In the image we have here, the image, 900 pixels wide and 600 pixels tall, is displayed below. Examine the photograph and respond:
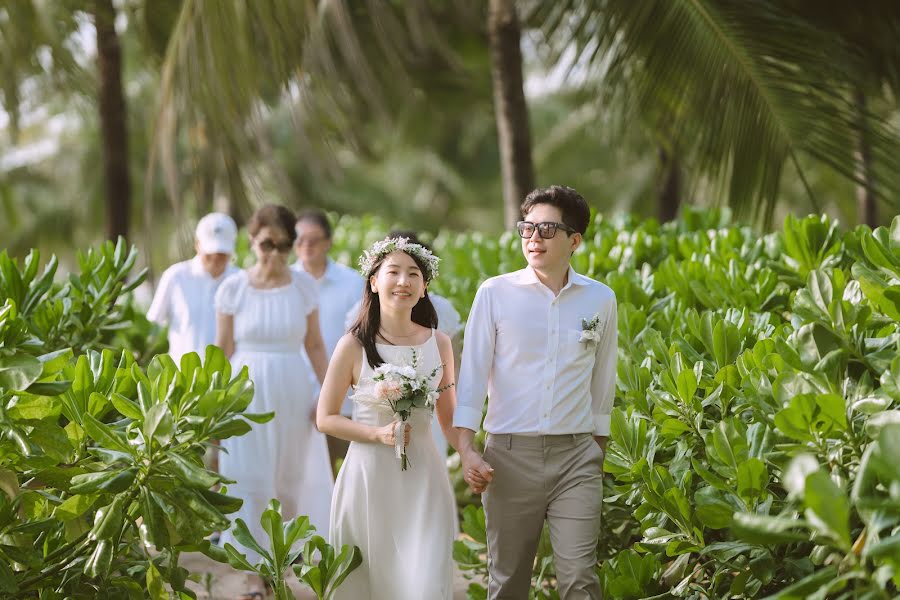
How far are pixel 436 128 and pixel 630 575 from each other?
88.8 ft

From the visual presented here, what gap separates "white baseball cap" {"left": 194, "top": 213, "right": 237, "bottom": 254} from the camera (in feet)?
22.8

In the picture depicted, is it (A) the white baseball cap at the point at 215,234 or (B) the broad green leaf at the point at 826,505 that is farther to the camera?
(A) the white baseball cap at the point at 215,234

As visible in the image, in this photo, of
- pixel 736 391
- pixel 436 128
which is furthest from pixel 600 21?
pixel 436 128

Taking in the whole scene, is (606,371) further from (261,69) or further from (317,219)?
(261,69)

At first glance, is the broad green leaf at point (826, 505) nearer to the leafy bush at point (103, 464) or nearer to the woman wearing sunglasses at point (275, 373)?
the leafy bush at point (103, 464)

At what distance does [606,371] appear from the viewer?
166 inches

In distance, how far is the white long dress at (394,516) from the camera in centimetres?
409

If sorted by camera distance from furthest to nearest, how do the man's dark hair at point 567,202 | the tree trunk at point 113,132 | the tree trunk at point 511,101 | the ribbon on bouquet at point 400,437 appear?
the tree trunk at point 113,132
the tree trunk at point 511,101
the man's dark hair at point 567,202
the ribbon on bouquet at point 400,437

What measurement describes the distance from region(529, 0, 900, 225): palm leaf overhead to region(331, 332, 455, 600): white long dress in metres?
3.05

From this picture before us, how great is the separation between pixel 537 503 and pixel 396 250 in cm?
111

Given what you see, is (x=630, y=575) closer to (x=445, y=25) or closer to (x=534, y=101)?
(x=445, y=25)

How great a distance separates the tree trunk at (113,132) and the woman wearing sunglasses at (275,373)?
18.4 feet

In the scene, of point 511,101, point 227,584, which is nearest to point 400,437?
point 227,584

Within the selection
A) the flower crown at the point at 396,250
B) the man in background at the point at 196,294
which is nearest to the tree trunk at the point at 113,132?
the man in background at the point at 196,294
